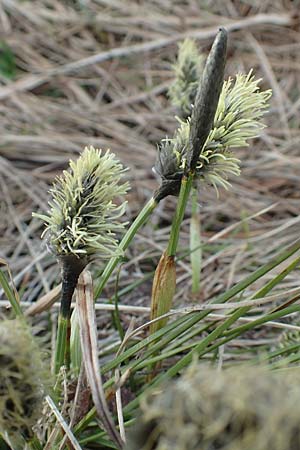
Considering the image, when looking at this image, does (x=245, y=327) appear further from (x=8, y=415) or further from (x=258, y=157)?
(x=258, y=157)

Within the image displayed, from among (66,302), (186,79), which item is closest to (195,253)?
(186,79)

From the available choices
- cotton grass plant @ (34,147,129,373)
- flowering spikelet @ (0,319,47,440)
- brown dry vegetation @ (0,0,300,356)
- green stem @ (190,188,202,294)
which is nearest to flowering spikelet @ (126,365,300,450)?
flowering spikelet @ (0,319,47,440)

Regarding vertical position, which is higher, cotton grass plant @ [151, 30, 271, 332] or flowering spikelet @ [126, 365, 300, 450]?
cotton grass plant @ [151, 30, 271, 332]

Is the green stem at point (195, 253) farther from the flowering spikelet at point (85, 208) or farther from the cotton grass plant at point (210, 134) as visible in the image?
the flowering spikelet at point (85, 208)

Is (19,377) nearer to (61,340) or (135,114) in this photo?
(61,340)

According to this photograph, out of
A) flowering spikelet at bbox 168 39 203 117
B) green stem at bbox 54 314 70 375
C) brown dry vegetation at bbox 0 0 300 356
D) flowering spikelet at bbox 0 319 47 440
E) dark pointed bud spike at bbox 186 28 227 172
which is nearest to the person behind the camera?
flowering spikelet at bbox 0 319 47 440

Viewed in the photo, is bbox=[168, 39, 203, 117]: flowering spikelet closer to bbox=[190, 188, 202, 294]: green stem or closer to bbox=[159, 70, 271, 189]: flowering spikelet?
bbox=[190, 188, 202, 294]: green stem
